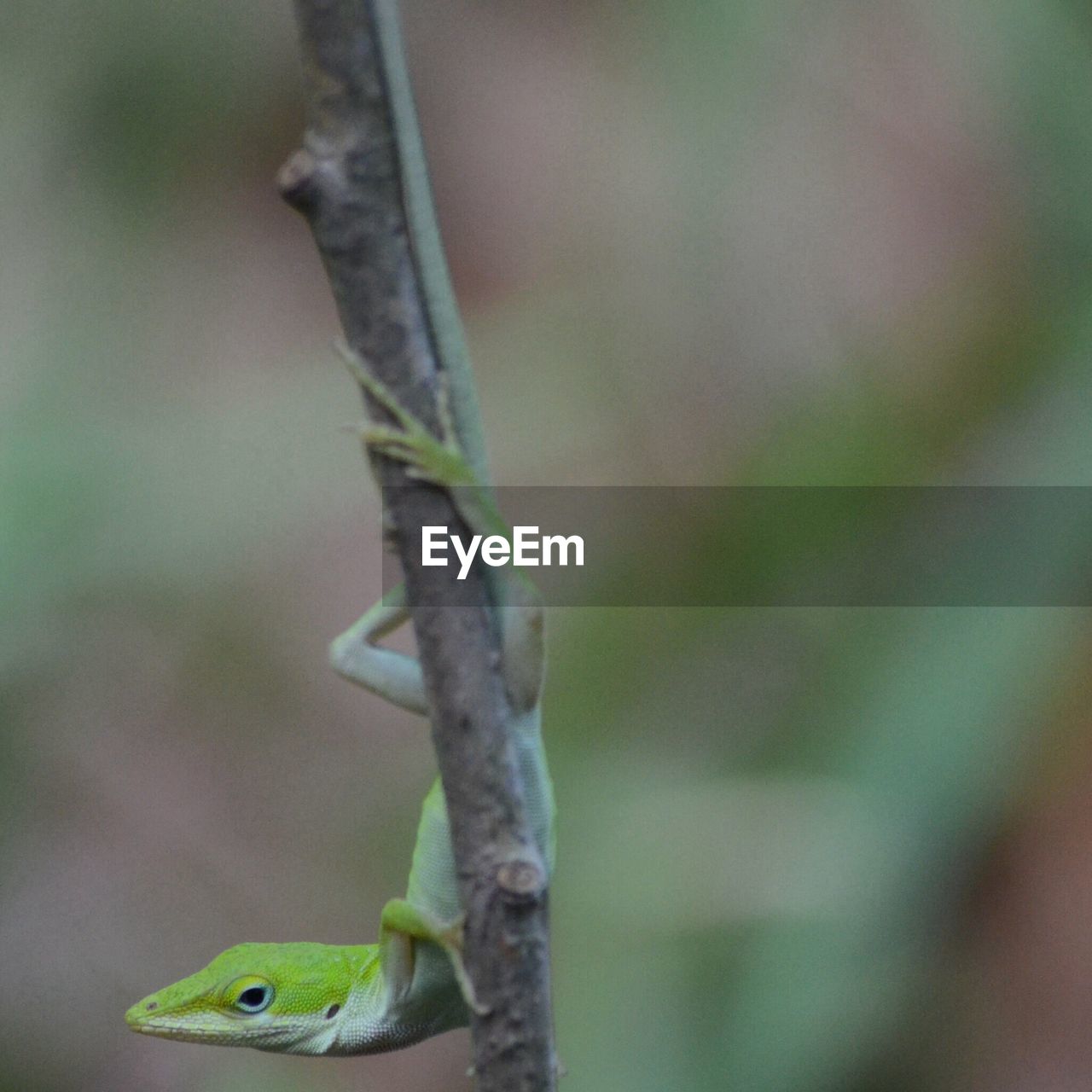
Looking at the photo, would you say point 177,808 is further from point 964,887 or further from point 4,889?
point 964,887

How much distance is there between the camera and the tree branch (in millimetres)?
745

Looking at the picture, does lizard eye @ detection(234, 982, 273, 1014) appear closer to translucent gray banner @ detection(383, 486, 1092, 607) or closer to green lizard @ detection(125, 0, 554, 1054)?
green lizard @ detection(125, 0, 554, 1054)

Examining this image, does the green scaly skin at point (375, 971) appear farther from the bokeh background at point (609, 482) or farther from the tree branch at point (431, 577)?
the bokeh background at point (609, 482)

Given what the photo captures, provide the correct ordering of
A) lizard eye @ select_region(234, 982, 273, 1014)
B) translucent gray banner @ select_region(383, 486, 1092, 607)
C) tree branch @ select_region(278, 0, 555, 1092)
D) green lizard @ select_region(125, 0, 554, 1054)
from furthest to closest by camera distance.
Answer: translucent gray banner @ select_region(383, 486, 1092, 607), lizard eye @ select_region(234, 982, 273, 1014), green lizard @ select_region(125, 0, 554, 1054), tree branch @ select_region(278, 0, 555, 1092)

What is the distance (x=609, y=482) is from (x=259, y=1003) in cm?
186

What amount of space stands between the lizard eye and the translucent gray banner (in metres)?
0.65

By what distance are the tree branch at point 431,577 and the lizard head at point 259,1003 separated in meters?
0.40

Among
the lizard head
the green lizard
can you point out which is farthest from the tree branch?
the lizard head

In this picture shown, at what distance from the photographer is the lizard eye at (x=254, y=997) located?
1.20m

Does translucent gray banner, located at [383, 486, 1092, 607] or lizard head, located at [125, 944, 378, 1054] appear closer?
lizard head, located at [125, 944, 378, 1054]

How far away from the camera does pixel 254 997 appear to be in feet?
3.96

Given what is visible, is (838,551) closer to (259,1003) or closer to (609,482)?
(609,482)

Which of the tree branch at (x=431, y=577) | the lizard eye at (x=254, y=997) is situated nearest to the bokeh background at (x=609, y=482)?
the lizard eye at (x=254, y=997)

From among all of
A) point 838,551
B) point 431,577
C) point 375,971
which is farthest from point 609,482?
point 431,577
